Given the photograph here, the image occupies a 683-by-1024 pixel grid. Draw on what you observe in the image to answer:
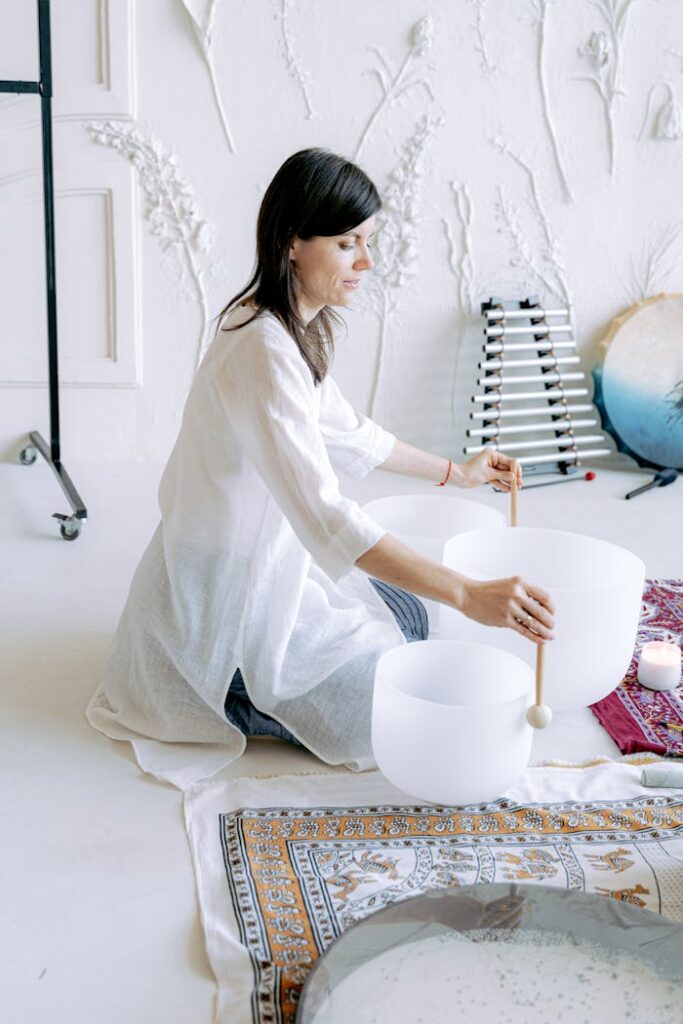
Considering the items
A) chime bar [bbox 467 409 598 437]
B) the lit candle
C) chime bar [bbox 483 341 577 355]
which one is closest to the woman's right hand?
the lit candle

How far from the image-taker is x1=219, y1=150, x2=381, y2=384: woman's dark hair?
6.14 feet

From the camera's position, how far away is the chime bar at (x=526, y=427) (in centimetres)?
379

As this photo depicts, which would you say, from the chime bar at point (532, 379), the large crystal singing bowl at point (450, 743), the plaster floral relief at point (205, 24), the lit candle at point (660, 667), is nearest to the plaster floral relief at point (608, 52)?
the chime bar at point (532, 379)

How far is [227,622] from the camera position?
202cm

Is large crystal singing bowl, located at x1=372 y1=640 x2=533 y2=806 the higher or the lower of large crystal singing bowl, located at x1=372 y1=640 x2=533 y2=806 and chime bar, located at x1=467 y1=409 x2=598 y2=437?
the lower

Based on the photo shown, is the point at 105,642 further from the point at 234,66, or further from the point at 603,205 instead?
the point at 603,205

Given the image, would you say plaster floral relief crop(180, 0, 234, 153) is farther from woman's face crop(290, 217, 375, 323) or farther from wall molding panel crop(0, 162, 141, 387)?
woman's face crop(290, 217, 375, 323)

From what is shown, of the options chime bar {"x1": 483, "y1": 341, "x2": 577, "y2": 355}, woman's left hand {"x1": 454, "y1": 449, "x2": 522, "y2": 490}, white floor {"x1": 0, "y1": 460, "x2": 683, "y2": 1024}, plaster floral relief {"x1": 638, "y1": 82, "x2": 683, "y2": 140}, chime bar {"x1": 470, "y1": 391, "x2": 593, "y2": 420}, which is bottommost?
white floor {"x1": 0, "y1": 460, "x2": 683, "y2": 1024}

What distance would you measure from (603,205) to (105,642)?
2.25m

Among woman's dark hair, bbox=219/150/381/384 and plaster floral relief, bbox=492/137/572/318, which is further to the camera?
plaster floral relief, bbox=492/137/572/318

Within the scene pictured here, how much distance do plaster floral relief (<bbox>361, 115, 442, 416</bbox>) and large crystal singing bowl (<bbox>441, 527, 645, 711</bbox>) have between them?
1.66 m

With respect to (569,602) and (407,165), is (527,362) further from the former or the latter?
(569,602)

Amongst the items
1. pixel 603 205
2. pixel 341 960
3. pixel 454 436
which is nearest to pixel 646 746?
pixel 341 960

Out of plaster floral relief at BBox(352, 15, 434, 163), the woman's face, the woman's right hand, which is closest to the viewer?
the woman's right hand
